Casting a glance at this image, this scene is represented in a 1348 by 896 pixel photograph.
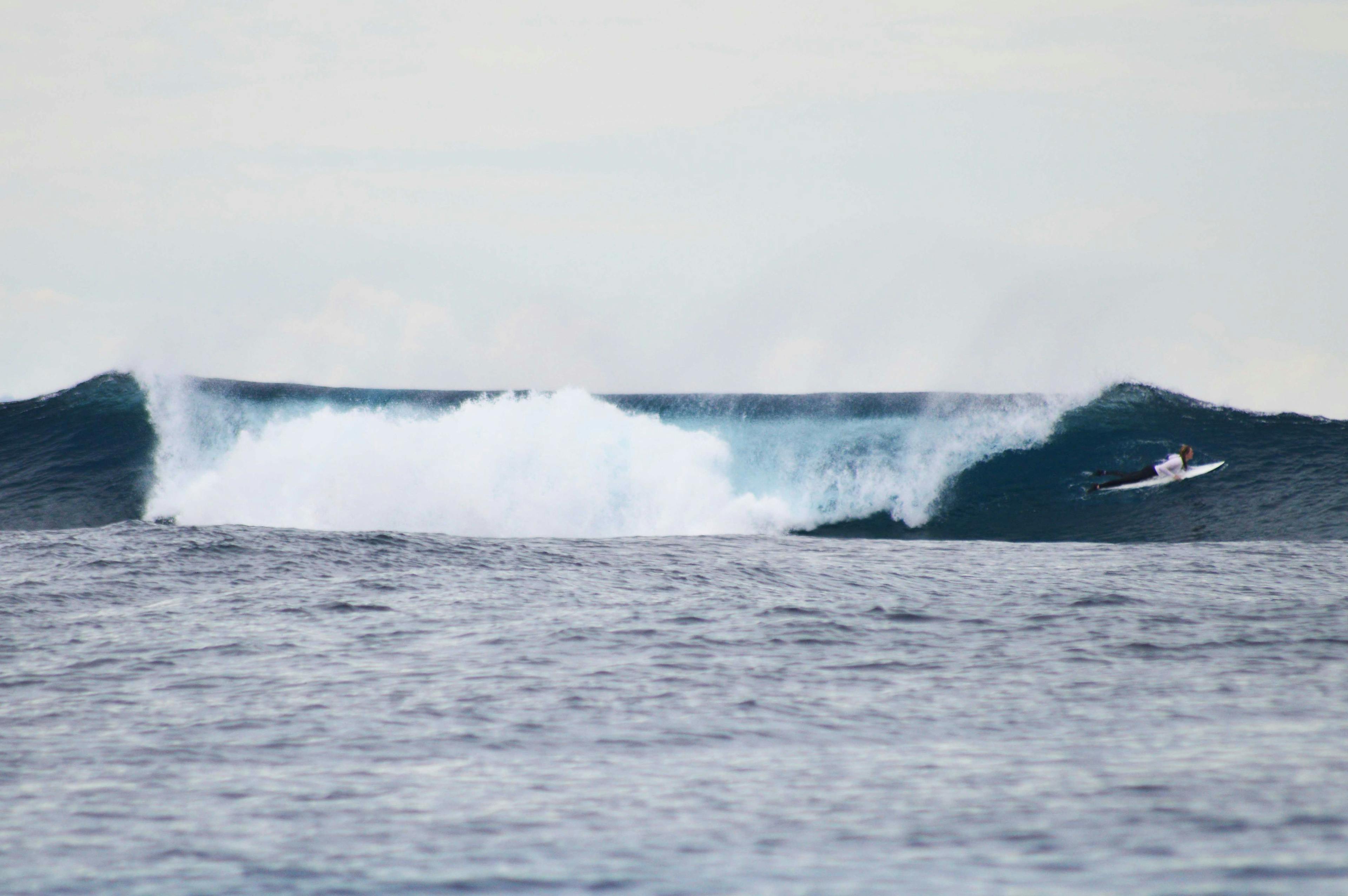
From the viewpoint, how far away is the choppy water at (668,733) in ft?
17.4

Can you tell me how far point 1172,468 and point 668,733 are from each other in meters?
16.8

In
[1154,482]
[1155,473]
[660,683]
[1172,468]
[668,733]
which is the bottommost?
[668,733]

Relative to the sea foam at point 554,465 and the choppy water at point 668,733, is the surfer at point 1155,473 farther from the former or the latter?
the choppy water at point 668,733

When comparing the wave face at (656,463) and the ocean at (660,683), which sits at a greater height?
the wave face at (656,463)

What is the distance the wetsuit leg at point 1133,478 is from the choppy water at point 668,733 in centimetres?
754

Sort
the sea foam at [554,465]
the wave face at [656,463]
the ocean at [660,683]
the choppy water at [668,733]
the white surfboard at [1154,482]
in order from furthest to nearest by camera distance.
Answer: the white surfboard at [1154,482] < the sea foam at [554,465] < the wave face at [656,463] < the ocean at [660,683] < the choppy water at [668,733]

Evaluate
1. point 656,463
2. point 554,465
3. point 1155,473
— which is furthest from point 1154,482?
point 554,465

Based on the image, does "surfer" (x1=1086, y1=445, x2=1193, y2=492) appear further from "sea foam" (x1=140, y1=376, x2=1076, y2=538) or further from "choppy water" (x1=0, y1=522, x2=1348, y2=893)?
"choppy water" (x1=0, y1=522, x2=1348, y2=893)

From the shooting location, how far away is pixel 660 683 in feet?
28.6

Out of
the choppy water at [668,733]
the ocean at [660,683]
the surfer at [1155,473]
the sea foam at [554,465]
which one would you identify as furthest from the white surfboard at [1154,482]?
the choppy water at [668,733]

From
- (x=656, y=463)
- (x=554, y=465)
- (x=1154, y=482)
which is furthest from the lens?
(x=656, y=463)

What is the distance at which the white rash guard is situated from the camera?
70.5ft

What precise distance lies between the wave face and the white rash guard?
0.35 metres

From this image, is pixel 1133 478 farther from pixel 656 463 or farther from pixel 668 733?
pixel 668 733
